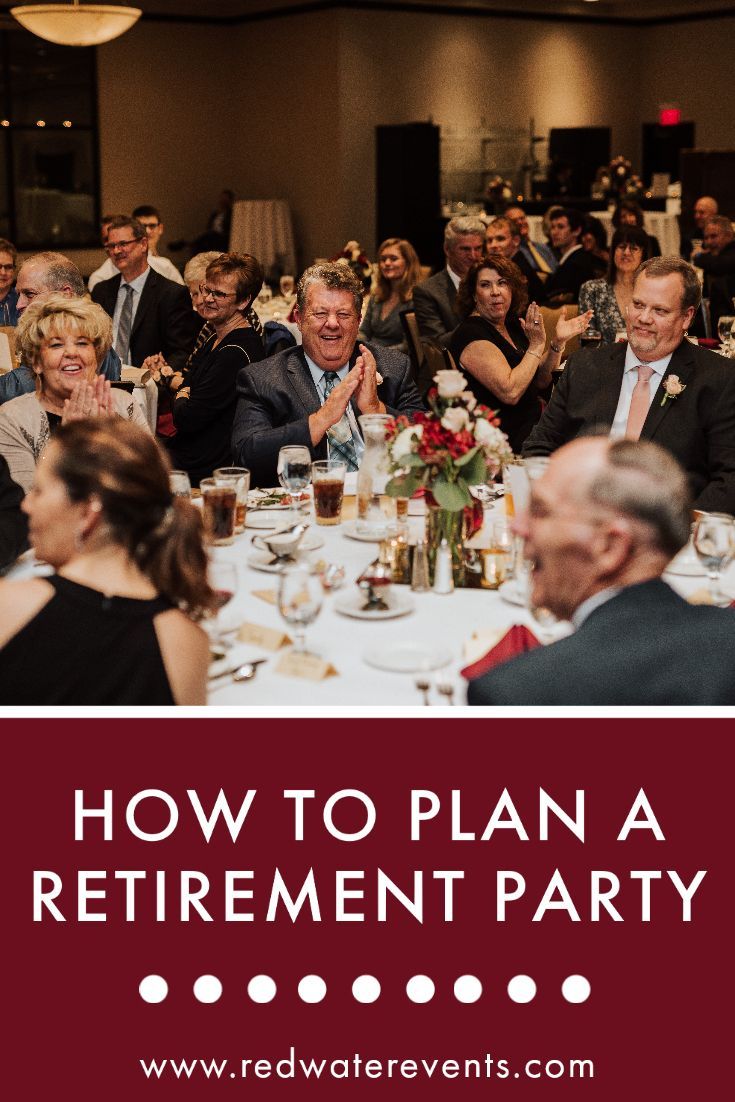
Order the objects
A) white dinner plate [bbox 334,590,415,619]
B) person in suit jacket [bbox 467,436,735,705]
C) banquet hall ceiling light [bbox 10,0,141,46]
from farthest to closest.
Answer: banquet hall ceiling light [bbox 10,0,141,46]
white dinner plate [bbox 334,590,415,619]
person in suit jacket [bbox 467,436,735,705]

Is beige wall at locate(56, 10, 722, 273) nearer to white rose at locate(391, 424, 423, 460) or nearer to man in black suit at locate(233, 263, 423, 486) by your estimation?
man in black suit at locate(233, 263, 423, 486)

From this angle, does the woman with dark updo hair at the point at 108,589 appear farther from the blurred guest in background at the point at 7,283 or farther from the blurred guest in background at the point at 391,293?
the blurred guest in background at the point at 391,293

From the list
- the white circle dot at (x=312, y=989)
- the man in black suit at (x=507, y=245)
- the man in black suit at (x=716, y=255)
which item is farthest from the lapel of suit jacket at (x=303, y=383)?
the man in black suit at (x=716, y=255)

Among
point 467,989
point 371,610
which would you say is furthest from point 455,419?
point 467,989

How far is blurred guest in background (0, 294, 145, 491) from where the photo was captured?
3.49 metres

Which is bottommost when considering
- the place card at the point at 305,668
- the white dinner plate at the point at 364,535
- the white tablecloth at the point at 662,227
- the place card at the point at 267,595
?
the place card at the point at 305,668

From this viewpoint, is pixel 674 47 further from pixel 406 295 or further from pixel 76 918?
pixel 76 918

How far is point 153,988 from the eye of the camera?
1.91m

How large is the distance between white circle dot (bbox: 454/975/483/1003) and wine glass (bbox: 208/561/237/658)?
0.74 m

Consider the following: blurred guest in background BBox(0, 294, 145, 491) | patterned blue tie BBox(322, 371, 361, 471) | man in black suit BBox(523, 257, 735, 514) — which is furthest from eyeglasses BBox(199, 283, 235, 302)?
man in black suit BBox(523, 257, 735, 514)

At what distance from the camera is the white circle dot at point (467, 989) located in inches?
75.5

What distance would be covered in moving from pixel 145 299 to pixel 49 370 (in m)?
2.84

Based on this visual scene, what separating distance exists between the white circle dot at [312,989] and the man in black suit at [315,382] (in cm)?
215

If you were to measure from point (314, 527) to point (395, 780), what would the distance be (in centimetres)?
133
